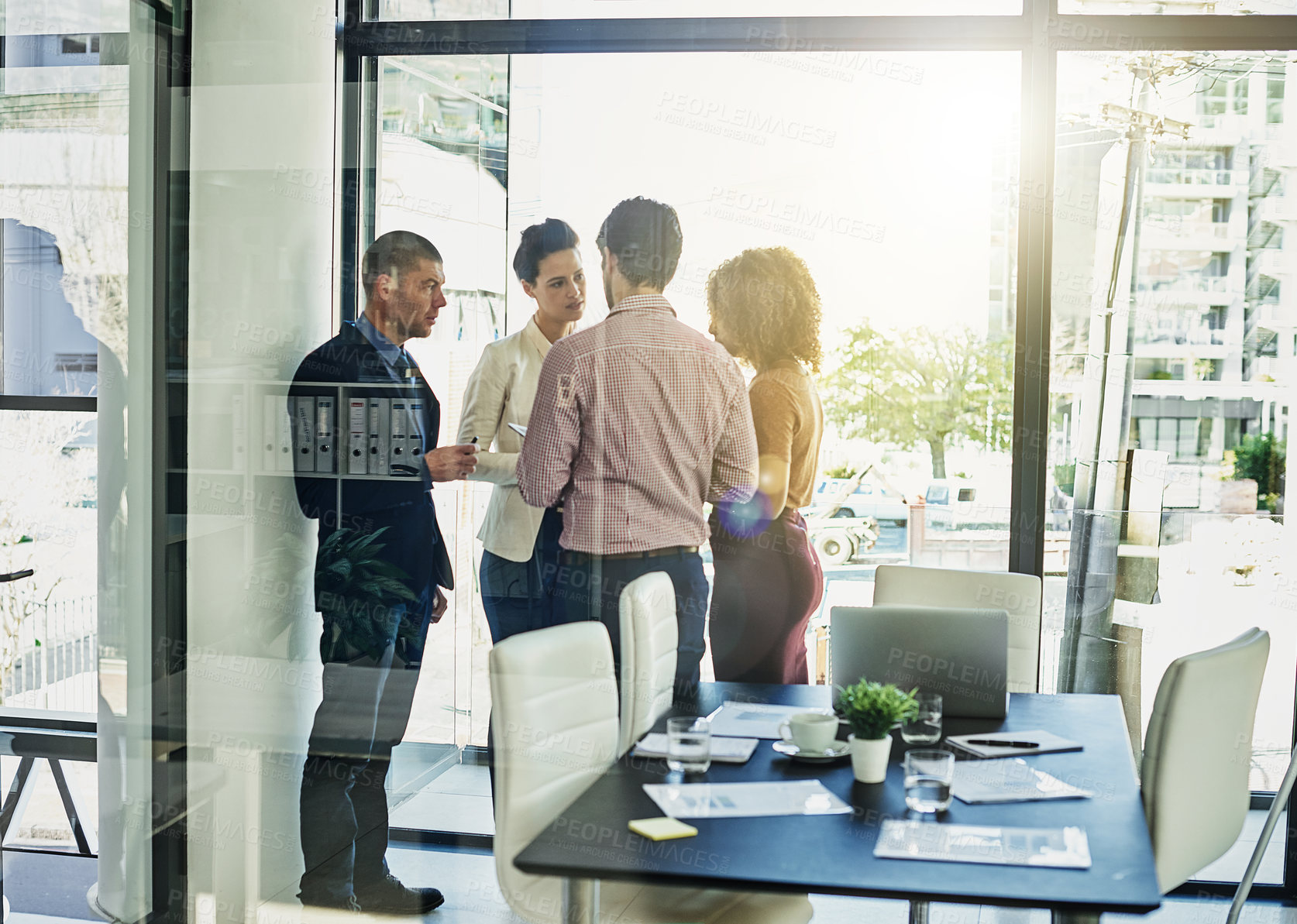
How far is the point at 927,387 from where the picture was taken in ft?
12.8

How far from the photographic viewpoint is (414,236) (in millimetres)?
4008

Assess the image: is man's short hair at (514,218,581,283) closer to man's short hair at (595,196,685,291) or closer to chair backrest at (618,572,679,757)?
man's short hair at (595,196,685,291)

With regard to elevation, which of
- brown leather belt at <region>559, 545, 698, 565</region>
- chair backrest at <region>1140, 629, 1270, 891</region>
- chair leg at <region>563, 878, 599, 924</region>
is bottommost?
chair leg at <region>563, 878, 599, 924</region>

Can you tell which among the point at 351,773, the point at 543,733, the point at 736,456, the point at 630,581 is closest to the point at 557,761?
the point at 543,733

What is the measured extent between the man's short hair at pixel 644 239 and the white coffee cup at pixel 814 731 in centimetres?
194

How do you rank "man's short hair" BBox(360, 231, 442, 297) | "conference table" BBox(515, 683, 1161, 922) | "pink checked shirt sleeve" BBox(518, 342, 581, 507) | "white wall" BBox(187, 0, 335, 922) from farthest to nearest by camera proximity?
"man's short hair" BBox(360, 231, 442, 297), "pink checked shirt sleeve" BBox(518, 342, 581, 507), "white wall" BBox(187, 0, 335, 922), "conference table" BBox(515, 683, 1161, 922)

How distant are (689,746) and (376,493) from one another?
200 centimetres

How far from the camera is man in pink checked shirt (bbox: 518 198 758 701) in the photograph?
384cm

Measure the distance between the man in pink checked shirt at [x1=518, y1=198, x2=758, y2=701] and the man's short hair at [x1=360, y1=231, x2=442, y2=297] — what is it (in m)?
0.56

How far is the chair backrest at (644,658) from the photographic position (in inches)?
115

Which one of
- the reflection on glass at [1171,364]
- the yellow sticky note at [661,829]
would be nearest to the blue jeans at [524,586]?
the reflection on glass at [1171,364]

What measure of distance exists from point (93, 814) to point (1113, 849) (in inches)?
102

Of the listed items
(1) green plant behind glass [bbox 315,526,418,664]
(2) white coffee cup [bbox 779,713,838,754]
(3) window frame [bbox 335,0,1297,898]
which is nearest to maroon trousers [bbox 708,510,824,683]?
(3) window frame [bbox 335,0,1297,898]

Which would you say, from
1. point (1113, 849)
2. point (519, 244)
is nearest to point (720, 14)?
point (519, 244)
